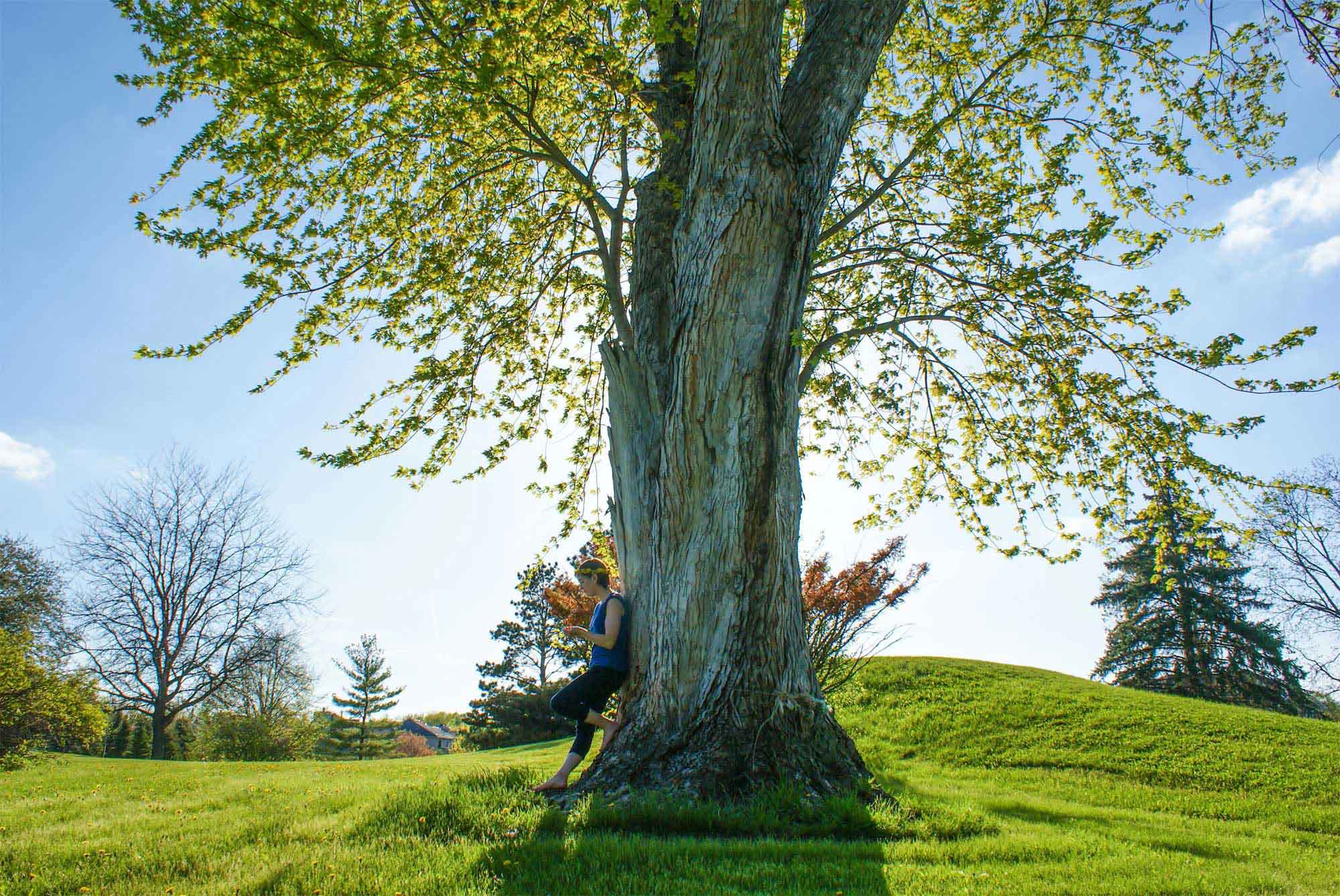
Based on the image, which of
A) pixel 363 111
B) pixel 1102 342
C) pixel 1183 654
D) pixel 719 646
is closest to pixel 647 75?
pixel 363 111

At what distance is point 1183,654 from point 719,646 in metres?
26.7

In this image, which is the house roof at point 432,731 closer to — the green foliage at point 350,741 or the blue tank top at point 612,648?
the green foliage at point 350,741

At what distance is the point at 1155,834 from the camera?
521 centimetres

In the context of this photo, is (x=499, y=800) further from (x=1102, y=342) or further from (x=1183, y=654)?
(x=1183, y=654)

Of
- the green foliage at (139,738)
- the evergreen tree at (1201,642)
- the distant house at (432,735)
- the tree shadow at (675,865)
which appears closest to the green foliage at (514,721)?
the green foliage at (139,738)

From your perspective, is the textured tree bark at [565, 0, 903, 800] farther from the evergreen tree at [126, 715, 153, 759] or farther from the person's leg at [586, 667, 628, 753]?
the evergreen tree at [126, 715, 153, 759]

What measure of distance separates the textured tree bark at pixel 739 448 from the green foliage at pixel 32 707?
49.0 feet

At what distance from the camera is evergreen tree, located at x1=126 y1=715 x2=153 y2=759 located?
28.7 meters

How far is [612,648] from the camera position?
18.8 ft

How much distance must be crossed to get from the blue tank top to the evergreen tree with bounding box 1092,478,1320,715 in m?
22.3

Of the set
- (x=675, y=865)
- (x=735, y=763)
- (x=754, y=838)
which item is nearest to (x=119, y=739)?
(x=735, y=763)

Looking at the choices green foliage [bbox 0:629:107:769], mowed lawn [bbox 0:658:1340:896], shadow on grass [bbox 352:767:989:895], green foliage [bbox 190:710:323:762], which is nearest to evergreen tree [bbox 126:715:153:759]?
green foliage [bbox 190:710:323:762]

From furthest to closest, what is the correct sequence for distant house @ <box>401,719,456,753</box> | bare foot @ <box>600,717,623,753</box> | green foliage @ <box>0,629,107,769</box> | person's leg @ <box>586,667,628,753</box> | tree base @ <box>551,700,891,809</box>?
distant house @ <box>401,719,456,753</box> < green foliage @ <box>0,629,107,769</box> < person's leg @ <box>586,667,628,753</box> < bare foot @ <box>600,717,623,753</box> < tree base @ <box>551,700,891,809</box>

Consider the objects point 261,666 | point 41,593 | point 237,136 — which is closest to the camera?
point 237,136
